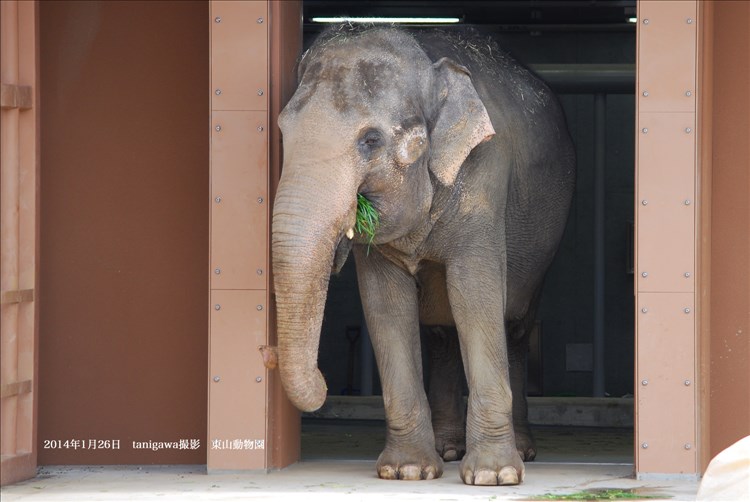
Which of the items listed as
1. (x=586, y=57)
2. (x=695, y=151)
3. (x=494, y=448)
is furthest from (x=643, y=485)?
(x=586, y=57)

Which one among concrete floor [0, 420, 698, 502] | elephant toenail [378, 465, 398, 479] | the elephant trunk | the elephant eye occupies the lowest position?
concrete floor [0, 420, 698, 502]

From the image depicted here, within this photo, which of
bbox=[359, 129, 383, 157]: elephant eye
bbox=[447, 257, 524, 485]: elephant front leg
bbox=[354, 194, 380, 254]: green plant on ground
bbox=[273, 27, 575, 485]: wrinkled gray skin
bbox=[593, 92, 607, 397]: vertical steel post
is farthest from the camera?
bbox=[593, 92, 607, 397]: vertical steel post

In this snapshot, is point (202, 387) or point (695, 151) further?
point (202, 387)

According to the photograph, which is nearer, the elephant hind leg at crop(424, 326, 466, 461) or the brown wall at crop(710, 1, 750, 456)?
the brown wall at crop(710, 1, 750, 456)

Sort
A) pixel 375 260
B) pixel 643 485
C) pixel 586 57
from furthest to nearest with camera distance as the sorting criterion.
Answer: pixel 586 57 < pixel 375 260 < pixel 643 485

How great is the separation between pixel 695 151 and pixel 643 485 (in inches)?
64.4

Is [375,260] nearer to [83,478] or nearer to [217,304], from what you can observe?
[217,304]

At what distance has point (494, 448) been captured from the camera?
7633 millimetres

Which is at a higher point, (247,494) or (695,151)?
(695,151)

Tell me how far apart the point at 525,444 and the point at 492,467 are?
1.41m

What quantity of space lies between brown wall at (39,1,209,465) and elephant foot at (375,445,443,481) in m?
1.13

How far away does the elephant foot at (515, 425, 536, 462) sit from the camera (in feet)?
29.1

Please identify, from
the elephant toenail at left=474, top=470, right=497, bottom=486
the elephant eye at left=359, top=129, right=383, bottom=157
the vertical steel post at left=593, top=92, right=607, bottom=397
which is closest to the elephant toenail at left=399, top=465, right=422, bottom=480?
the elephant toenail at left=474, top=470, right=497, bottom=486

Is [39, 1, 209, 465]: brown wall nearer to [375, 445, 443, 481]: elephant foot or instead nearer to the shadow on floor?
the shadow on floor
